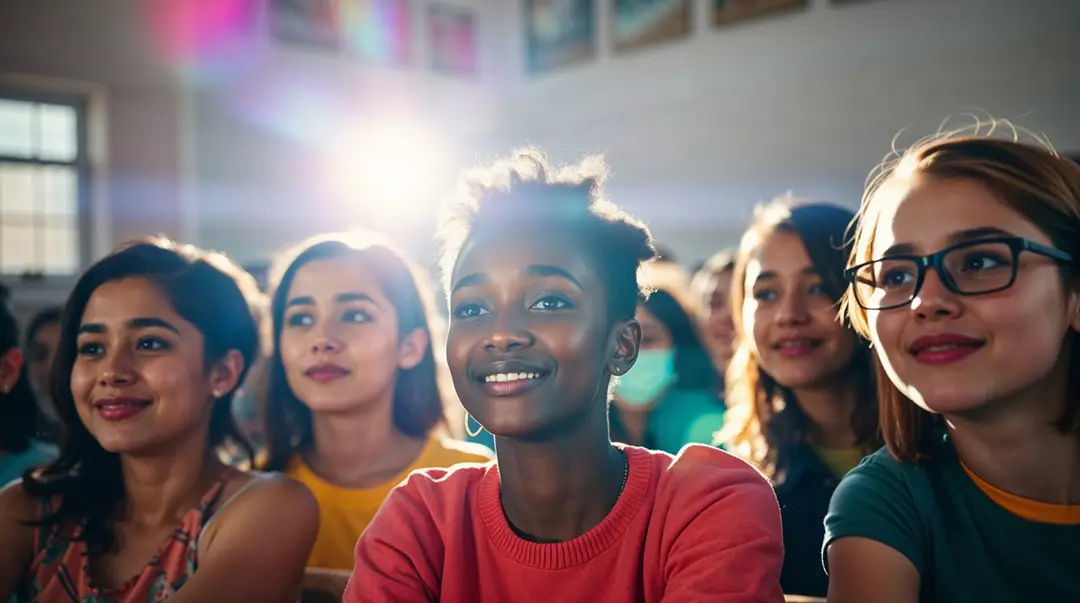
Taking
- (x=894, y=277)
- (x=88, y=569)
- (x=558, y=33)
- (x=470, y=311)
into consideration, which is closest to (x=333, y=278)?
(x=88, y=569)

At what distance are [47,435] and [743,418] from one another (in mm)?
2007

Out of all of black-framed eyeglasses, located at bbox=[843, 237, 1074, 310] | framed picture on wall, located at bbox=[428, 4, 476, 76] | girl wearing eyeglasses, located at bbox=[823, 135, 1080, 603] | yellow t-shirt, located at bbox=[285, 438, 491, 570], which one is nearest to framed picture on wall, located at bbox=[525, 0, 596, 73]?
framed picture on wall, located at bbox=[428, 4, 476, 76]

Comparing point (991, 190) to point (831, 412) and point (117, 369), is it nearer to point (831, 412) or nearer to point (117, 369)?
point (831, 412)

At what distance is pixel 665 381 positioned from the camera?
3.66 m

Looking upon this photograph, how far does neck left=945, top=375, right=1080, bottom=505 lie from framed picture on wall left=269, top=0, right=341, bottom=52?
8.34 m

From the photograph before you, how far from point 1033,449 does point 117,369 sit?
1634 millimetres

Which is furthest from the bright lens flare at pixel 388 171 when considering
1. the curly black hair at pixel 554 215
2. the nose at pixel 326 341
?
the curly black hair at pixel 554 215

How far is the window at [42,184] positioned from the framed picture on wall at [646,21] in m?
4.77

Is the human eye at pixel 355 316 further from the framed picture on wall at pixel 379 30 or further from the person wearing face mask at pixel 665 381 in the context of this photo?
the framed picture on wall at pixel 379 30

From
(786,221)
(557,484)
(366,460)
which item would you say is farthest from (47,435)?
(786,221)

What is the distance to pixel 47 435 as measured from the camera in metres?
2.70

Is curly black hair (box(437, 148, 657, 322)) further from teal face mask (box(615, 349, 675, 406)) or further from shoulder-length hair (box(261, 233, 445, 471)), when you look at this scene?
teal face mask (box(615, 349, 675, 406))

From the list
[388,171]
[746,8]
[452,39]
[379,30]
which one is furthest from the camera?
[452,39]

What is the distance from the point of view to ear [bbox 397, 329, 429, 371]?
2.32 meters
